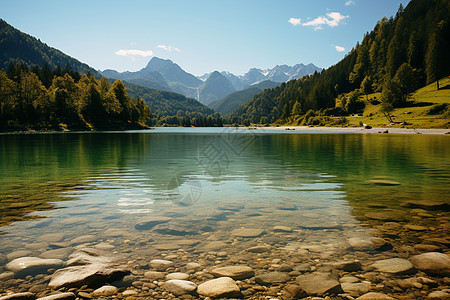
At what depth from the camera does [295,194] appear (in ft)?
49.3

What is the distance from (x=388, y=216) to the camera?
10711 mm

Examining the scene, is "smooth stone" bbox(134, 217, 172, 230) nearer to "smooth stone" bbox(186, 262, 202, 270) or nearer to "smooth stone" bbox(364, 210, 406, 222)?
"smooth stone" bbox(186, 262, 202, 270)

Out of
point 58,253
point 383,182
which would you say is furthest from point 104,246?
point 383,182

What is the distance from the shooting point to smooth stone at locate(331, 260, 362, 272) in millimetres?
6463

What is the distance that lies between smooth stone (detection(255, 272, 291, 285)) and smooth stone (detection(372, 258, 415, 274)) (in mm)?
2389

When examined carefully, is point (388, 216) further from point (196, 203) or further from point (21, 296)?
point (21, 296)

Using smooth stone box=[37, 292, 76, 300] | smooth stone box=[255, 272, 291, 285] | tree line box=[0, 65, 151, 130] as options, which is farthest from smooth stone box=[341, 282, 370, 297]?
tree line box=[0, 65, 151, 130]

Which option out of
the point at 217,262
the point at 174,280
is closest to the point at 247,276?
the point at 217,262

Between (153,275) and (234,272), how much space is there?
1.96 meters

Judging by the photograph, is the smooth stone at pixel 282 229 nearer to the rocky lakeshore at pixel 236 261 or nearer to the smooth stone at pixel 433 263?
the rocky lakeshore at pixel 236 261

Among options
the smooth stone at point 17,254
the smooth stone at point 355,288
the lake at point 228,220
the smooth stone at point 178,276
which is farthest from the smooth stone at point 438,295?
the smooth stone at point 17,254

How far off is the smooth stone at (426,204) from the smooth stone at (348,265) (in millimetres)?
7707

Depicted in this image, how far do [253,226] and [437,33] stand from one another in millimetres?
216912

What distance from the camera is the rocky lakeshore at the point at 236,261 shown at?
18.1ft
